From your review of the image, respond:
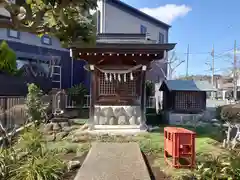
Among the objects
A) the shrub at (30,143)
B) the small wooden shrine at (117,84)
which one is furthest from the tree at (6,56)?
the small wooden shrine at (117,84)

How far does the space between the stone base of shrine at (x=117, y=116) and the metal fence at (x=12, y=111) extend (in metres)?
3.27

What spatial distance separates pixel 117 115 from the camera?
931 cm

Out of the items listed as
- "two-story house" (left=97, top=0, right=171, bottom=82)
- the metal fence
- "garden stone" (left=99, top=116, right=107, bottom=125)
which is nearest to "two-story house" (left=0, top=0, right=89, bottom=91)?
"two-story house" (left=97, top=0, right=171, bottom=82)

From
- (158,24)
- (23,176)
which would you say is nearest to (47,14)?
(23,176)

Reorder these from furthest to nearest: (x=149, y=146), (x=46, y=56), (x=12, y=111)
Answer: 1. (x=46, y=56)
2. (x=12, y=111)
3. (x=149, y=146)

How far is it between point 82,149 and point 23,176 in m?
2.63

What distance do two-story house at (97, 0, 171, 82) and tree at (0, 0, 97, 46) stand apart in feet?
36.3

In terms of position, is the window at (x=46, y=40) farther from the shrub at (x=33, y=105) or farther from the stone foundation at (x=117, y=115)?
the stone foundation at (x=117, y=115)

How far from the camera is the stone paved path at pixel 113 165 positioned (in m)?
4.45

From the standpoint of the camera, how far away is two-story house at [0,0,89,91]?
584 inches

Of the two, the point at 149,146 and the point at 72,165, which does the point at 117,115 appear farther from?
the point at 72,165

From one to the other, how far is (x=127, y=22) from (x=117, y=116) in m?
11.9

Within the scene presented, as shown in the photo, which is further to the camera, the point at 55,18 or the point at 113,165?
the point at 113,165

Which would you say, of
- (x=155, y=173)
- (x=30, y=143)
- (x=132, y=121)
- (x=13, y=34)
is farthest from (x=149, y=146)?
(x=13, y=34)
